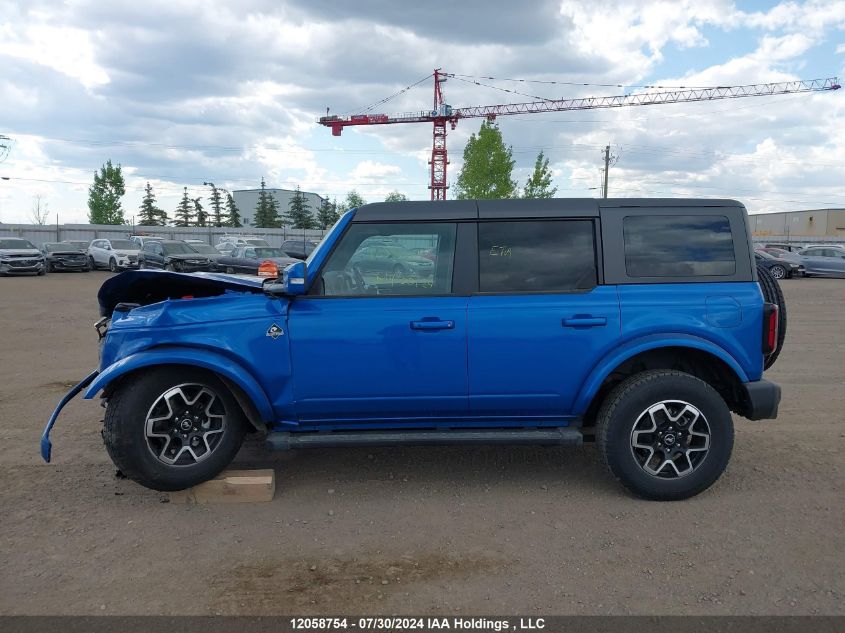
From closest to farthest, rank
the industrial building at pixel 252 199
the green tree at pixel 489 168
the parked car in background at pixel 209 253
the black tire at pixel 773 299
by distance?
the black tire at pixel 773 299
the parked car in background at pixel 209 253
the green tree at pixel 489 168
the industrial building at pixel 252 199

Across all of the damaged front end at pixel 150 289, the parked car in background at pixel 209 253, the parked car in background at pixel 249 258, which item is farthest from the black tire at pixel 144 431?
the parked car in background at pixel 209 253

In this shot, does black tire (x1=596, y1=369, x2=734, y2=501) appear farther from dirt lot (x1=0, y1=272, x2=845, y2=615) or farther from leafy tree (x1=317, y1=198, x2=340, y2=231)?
leafy tree (x1=317, y1=198, x2=340, y2=231)

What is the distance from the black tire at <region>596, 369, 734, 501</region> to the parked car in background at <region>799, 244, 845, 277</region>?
27191 mm

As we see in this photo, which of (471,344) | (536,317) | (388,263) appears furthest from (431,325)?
(536,317)

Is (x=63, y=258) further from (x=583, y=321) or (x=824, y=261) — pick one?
(x=824, y=261)

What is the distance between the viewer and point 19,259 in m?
27.2

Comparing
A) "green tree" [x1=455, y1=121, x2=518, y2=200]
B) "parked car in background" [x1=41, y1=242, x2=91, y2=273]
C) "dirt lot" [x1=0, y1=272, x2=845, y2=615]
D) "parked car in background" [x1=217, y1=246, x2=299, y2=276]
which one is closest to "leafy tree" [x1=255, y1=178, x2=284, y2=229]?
"green tree" [x1=455, y1=121, x2=518, y2=200]

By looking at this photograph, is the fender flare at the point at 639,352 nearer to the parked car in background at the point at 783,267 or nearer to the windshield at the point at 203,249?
the parked car in background at the point at 783,267

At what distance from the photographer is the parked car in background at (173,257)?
88.2 feet

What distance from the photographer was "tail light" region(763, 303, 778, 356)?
4.09m

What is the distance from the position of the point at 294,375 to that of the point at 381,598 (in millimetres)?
1507

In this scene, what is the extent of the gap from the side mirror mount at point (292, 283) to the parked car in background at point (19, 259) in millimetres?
28223

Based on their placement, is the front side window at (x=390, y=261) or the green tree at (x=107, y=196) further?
the green tree at (x=107, y=196)
